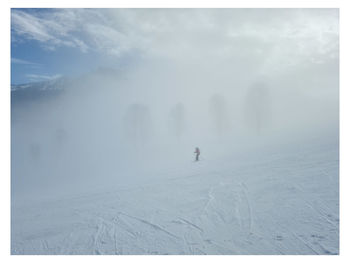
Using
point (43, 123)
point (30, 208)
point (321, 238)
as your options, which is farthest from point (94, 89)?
point (321, 238)

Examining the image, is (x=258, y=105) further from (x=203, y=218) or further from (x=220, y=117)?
(x=203, y=218)

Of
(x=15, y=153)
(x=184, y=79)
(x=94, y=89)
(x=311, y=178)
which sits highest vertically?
(x=94, y=89)

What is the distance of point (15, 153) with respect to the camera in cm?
6888

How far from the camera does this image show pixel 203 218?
8078 millimetres

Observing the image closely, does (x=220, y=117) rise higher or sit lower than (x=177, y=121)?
higher

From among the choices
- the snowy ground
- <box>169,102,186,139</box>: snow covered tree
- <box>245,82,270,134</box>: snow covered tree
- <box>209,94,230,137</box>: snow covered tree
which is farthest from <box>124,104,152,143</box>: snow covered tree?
the snowy ground

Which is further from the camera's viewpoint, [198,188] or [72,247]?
[198,188]

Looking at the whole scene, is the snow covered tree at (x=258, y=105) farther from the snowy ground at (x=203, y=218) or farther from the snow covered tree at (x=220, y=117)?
the snowy ground at (x=203, y=218)

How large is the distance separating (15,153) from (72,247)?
7843 cm

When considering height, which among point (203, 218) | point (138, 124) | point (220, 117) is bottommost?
point (203, 218)

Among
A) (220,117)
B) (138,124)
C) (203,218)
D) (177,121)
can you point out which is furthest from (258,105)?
(203,218)

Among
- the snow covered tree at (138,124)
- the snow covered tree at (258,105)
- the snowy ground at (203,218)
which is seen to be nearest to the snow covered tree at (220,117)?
the snow covered tree at (258,105)

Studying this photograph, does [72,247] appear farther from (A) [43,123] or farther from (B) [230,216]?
(A) [43,123]

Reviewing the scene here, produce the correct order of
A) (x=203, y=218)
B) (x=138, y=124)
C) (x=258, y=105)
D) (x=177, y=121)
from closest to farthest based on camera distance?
1. (x=203, y=218)
2. (x=258, y=105)
3. (x=177, y=121)
4. (x=138, y=124)
